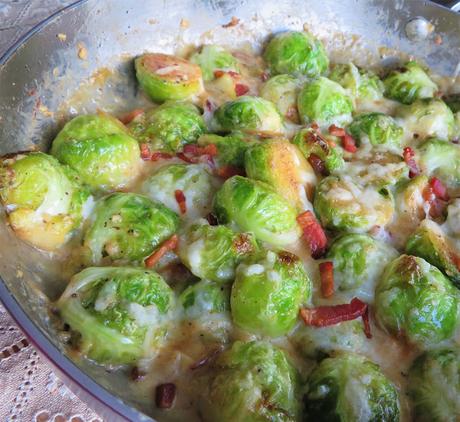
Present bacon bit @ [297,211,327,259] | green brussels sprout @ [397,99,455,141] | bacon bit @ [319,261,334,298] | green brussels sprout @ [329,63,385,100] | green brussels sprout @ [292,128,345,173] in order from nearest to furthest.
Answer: bacon bit @ [319,261,334,298]
bacon bit @ [297,211,327,259]
green brussels sprout @ [292,128,345,173]
green brussels sprout @ [397,99,455,141]
green brussels sprout @ [329,63,385,100]

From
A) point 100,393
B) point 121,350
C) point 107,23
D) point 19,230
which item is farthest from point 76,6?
point 100,393

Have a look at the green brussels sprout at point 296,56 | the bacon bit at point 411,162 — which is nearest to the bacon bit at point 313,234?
the bacon bit at point 411,162

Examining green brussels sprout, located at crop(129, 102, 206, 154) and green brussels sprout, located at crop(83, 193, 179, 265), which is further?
green brussels sprout, located at crop(129, 102, 206, 154)

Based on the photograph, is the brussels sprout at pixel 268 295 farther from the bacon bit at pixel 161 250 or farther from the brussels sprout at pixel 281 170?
the brussels sprout at pixel 281 170

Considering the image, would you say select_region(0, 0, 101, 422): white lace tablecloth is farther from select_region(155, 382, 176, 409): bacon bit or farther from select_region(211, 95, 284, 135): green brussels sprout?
select_region(211, 95, 284, 135): green brussels sprout

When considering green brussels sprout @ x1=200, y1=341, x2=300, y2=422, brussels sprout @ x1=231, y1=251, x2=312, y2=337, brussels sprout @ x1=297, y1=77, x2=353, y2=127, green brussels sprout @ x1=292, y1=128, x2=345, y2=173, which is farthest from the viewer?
brussels sprout @ x1=297, y1=77, x2=353, y2=127

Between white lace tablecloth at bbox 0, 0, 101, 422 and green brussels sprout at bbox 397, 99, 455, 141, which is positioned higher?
white lace tablecloth at bbox 0, 0, 101, 422

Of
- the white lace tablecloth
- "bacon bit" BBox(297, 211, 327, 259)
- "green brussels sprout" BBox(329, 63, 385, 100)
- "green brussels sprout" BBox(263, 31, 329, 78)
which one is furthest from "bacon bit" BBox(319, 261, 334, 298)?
"green brussels sprout" BBox(263, 31, 329, 78)
